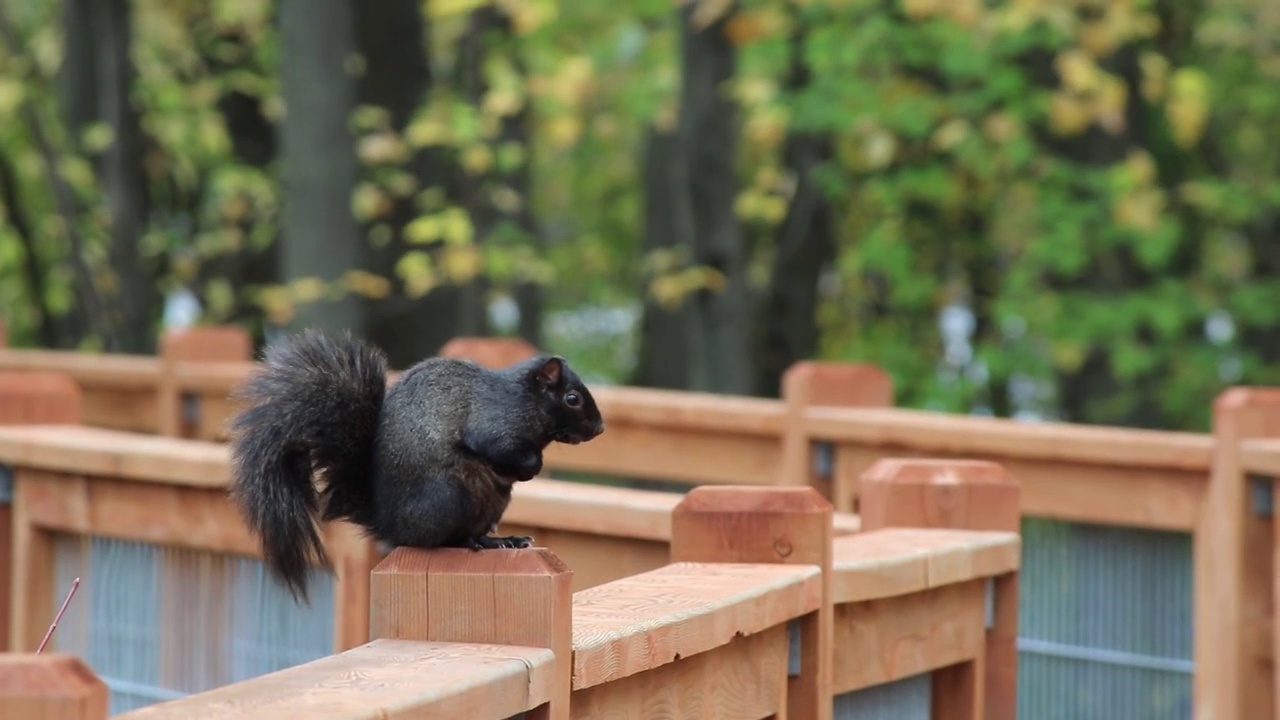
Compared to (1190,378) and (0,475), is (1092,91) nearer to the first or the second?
(1190,378)

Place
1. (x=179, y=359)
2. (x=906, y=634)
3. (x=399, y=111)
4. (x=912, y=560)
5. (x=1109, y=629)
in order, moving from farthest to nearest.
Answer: (x=399, y=111) → (x=179, y=359) → (x=1109, y=629) → (x=906, y=634) → (x=912, y=560)

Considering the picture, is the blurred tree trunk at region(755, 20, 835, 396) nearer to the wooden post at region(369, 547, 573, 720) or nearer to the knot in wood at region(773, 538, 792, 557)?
the knot in wood at region(773, 538, 792, 557)

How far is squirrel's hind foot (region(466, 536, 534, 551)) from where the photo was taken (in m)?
2.38

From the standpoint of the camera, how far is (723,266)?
303 inches

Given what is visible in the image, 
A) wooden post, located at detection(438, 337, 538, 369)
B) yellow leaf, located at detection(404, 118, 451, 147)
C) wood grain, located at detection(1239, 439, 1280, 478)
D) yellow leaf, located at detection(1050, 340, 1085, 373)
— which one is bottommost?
wood grain, located at detection(1239, 439, 1280, 478)

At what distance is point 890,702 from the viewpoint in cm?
327

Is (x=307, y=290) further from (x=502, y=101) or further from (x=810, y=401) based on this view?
(x=810, y=401)

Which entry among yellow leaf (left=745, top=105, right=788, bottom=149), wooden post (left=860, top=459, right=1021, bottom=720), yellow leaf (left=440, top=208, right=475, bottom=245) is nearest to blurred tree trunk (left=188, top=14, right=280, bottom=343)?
yellow leaf (left=745, top=105, right=788, bottom=149)

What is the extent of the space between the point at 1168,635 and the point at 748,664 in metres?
1.87

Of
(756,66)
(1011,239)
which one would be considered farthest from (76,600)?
(1011,239)

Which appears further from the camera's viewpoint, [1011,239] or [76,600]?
[1011,239]

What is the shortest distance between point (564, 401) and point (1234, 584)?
1987 mm

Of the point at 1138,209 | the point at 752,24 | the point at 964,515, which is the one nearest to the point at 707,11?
the point at 752,24

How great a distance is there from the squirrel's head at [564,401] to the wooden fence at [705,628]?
0.66 feet
